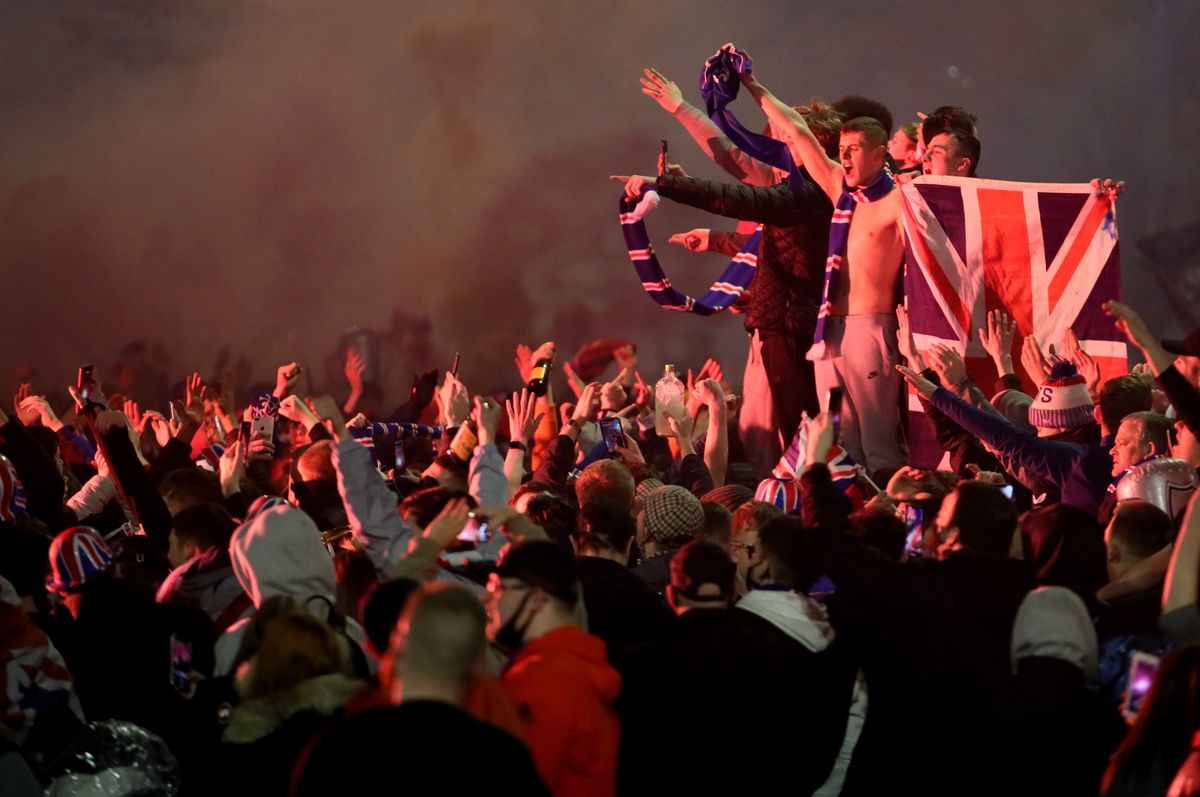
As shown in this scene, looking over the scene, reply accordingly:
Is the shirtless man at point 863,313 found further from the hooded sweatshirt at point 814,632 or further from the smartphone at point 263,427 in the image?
the hooded sweatshirt at point 814,632

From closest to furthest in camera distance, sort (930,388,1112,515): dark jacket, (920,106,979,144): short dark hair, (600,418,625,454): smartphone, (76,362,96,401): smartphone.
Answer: (930,388,1112,515): dark jacket
(76,362,96,401): smartphone
(600,418,625,454): smartphone
(920,106,979,144): short dark hair

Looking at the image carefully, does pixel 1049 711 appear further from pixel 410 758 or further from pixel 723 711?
pixel 410 758

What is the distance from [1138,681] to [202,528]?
8.94 feet

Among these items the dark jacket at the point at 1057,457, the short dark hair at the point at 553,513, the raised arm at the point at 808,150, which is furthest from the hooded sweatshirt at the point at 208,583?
the raised arm at the point at 808,150

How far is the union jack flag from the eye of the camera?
23.4ft

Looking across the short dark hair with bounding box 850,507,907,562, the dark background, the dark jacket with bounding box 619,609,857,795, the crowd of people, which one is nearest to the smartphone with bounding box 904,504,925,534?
the crowd of people

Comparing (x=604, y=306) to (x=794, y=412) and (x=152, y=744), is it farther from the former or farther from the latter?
(x=152, y=744)

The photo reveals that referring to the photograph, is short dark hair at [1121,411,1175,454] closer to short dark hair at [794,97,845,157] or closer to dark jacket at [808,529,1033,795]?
dark jacket at [808,529,1033,795]

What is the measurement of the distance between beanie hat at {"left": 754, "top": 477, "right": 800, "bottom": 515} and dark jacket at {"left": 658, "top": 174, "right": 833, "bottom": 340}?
2562mm

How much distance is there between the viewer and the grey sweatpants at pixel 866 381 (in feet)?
24.9

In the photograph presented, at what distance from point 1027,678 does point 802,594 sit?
698 millimetres

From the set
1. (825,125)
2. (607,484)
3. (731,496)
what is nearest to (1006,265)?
(825,125)

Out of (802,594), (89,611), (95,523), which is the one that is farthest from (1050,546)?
(95,523)

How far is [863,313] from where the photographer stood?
25.0ft
